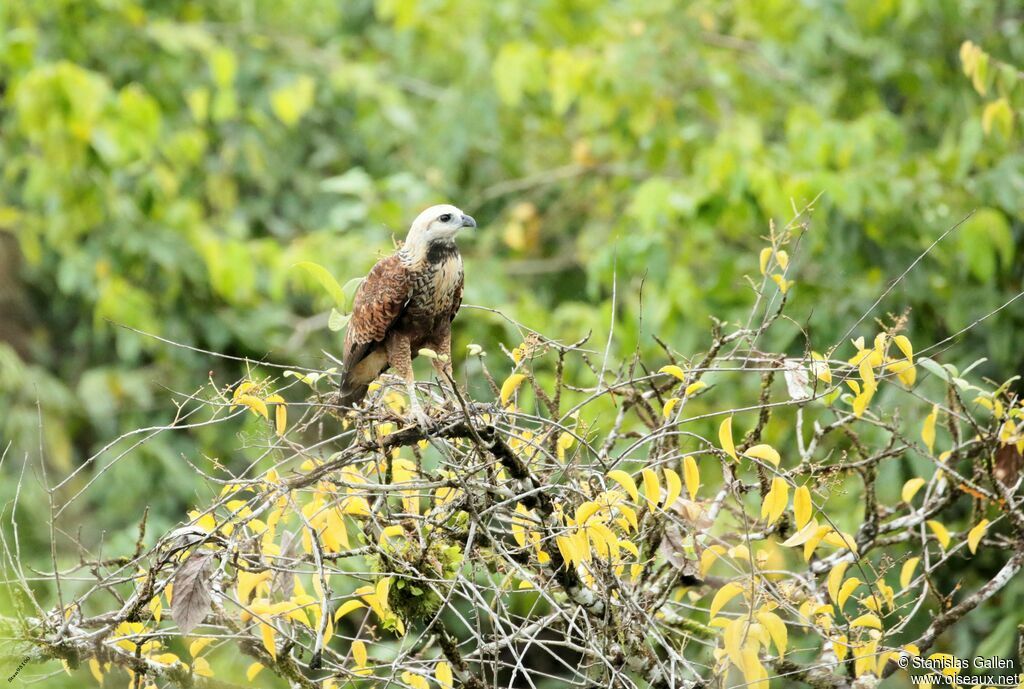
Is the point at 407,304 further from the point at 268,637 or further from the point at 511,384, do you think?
the point at 268,637

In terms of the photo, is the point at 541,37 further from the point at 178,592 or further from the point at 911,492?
the point at 178,592

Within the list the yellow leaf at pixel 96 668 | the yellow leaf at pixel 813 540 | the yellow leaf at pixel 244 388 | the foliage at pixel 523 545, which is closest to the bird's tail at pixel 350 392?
the foliage at pixel 523 545

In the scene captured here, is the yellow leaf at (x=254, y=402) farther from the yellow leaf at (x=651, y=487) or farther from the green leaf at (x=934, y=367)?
the green leaf at (x=934, y=367)

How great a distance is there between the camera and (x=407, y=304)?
13.0 ft

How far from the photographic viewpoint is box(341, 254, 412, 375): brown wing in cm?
393

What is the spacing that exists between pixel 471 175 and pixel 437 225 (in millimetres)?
4796

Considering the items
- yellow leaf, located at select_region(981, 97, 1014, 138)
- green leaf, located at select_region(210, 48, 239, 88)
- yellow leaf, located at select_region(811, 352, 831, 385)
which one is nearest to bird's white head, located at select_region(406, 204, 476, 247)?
yellow leaf, located at select_region(811, 352, 831, 385)

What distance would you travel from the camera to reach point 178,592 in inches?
103

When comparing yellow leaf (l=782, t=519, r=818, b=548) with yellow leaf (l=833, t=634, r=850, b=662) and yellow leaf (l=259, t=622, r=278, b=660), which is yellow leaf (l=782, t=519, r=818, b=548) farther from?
yellow leaf (l=259, t=622, r=278, b=660)

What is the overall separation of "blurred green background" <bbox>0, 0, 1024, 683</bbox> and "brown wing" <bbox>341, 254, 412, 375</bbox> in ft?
4.75

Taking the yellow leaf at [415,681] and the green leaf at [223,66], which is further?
the green leaf at [223,66]

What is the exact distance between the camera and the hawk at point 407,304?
12.9ft

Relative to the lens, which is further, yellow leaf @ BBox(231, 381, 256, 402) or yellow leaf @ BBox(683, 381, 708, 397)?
yellow leaf @ BBox(683, 381, 708, 397)

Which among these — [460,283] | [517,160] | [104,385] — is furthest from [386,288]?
[517,160]
